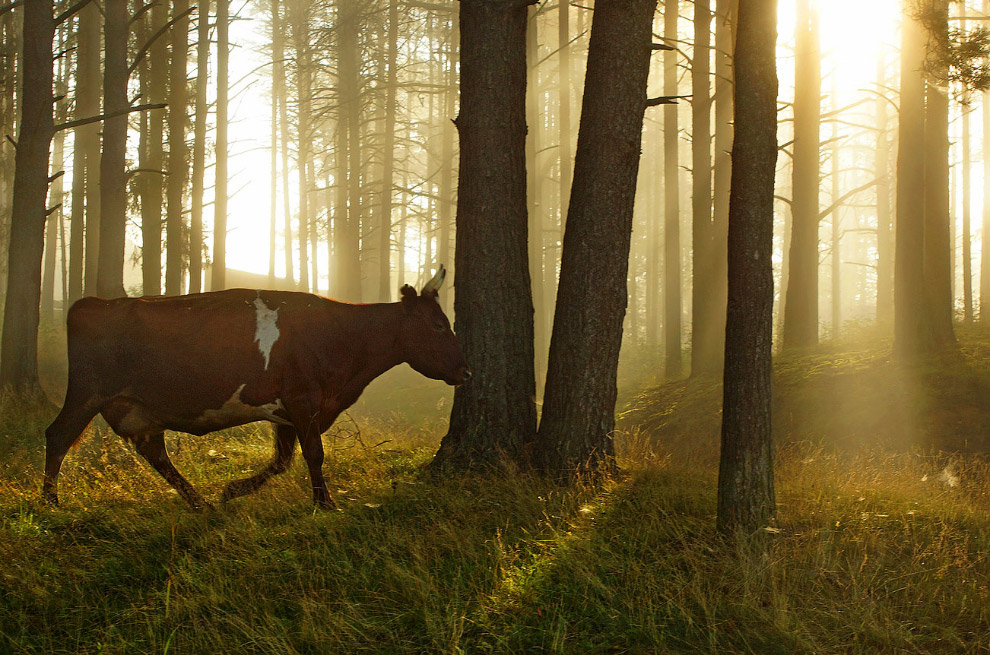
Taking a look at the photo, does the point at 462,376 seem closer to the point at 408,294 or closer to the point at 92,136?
the point at 408,294

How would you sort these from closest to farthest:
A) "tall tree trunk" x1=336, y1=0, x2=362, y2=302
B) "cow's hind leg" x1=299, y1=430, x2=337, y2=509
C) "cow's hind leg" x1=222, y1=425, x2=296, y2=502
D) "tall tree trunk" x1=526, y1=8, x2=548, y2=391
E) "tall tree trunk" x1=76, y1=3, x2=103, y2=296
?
"cow's hind leg" x1=299, y1=430, x2=337, y2=509 < "cow's hind leg" x1=222, y1=425, x2=296, y2=502 < "tall tree trunk" x1=76, y1=3, x2=103, y2=296 < "tall tree trunk" x1=526, y1=8, x2=548, y2=391 < "tall tree trunk" x1=336, y1=0, x2=362, y2=302

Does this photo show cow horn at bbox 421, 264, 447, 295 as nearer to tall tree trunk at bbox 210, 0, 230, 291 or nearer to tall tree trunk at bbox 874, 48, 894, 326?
tall tree trunk at bbox 210, 0, 230, 291

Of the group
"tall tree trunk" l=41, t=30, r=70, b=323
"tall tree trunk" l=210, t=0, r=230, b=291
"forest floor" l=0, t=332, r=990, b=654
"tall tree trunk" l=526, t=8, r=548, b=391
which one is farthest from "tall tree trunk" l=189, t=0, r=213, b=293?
"forest floor" l=0, t=332, r=990, b=654

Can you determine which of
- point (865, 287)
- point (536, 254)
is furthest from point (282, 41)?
point (865, 287)

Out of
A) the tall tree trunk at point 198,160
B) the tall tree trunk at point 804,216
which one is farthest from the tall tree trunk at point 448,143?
the tall tree trunk at point 804,216

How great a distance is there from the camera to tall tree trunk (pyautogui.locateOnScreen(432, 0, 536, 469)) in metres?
7.18

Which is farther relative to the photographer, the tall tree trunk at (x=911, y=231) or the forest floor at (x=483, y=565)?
the tall tree trunk at (x=911, y=231)

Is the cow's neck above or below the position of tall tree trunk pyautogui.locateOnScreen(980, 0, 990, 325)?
below

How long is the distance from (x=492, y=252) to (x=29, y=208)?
339 inches

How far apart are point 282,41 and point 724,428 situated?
92.7 ft

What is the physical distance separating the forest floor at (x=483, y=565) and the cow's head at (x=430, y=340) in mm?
979

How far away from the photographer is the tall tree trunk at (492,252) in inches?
283

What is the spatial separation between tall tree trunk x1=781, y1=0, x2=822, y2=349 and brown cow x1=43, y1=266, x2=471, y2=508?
11.9 meters

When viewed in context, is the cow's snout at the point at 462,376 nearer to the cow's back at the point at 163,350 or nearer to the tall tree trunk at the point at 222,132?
the cow's back at the point at 163,350
